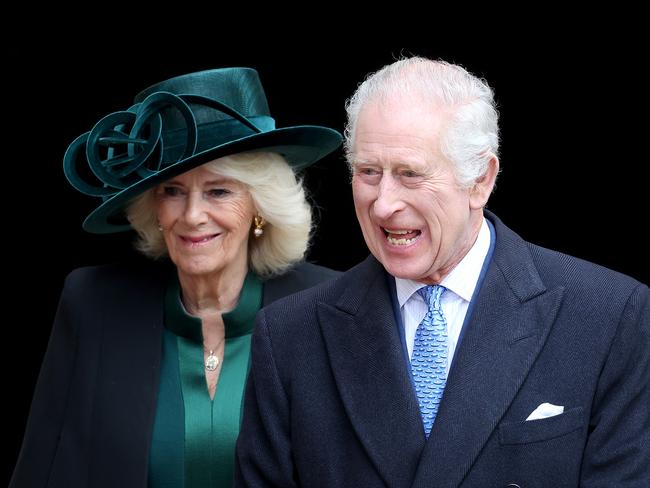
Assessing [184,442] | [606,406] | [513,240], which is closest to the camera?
[606,406]

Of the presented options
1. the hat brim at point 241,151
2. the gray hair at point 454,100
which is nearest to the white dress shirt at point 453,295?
the gray hair at point 454,100

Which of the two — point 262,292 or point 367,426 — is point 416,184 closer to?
point 367,426

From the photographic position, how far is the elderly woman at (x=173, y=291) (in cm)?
436

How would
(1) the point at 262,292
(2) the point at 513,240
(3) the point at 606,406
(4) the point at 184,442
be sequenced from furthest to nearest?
(1) the point at 262,292 < (4) the point at 184,442 < (2) the point at 513,240 < (3) the point at 606,406

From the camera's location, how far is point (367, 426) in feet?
11.4

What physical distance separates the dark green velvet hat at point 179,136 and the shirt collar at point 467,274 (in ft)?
3.36

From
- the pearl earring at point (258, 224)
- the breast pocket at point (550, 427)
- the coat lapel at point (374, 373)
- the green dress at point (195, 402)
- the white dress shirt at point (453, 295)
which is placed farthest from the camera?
the pearl earring at point (258, 224)

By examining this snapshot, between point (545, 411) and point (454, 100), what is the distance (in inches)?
30.8

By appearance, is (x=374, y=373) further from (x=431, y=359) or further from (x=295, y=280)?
(x=295, y=280)

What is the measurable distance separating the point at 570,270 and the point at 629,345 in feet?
0.86

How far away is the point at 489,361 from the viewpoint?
11.2 feet

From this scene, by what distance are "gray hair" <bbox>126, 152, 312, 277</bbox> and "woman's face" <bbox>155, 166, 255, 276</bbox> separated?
0.16ft

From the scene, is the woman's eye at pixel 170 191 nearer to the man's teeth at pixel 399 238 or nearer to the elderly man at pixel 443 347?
the elderly man at pixel 443 347

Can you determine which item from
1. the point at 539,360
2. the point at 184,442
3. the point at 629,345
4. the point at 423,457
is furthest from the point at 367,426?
the point at 184,442
